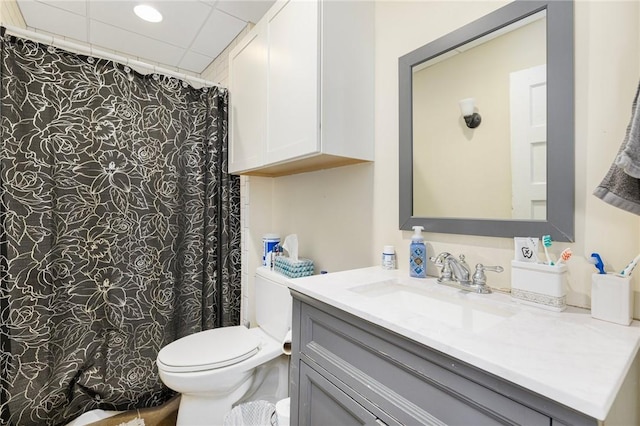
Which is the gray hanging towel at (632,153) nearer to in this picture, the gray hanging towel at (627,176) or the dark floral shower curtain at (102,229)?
Answer: the gray hanging towel at (627,176)

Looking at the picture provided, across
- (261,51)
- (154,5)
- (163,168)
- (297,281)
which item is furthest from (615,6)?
(154,5)

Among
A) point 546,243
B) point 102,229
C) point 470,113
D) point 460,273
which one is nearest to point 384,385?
point 460,273

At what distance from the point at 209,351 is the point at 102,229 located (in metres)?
0.88

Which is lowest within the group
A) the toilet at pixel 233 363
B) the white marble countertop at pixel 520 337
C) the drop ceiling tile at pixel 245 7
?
the toilet at pixel 233 363

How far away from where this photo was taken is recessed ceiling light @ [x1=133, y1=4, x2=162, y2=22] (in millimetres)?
1754

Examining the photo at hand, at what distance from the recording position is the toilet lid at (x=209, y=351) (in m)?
1.33

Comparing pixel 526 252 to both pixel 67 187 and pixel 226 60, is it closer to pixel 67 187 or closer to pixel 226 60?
pixel 67 187

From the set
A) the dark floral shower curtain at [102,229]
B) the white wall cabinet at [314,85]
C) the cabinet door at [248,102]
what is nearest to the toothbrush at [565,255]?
the white wall cabinet at [314,85]

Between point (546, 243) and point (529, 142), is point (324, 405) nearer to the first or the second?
point (546, 243)

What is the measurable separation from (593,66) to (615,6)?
139 millimetres

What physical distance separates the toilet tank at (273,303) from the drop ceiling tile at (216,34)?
61.8 inches

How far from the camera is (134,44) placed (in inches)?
85.0

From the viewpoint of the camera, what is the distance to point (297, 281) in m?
1.01

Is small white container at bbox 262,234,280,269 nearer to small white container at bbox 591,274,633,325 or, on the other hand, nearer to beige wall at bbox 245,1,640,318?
beige wall at bbox 245,1,640,318
